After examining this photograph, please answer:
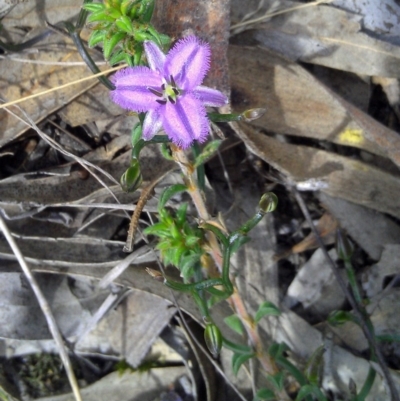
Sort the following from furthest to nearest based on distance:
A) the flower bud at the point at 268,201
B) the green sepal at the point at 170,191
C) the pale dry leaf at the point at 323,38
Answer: the pale dry leaf at the point at 323,38
the green sepal at the point at 170,191
the flower bud at the point at 268,201

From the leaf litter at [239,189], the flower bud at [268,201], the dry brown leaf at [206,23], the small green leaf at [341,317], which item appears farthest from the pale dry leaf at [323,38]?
the small green leaf at [341,317]

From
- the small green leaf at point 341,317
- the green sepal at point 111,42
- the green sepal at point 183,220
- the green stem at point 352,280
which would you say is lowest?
the small green leaf at point 341,317

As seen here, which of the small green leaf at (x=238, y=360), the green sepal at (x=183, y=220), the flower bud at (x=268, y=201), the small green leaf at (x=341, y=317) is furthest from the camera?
the small green leaf at (x=341, y=317)

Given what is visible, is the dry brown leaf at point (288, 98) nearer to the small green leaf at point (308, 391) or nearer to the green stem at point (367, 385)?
the green stem at point (367, 385)

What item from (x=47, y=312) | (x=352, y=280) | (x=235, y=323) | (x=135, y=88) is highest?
(x=135, y=88)

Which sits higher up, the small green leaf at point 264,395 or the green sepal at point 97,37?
the green sepal at point 97,37

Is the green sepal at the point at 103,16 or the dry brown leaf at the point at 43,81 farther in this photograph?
the dry brown leaf at the point at 43,81

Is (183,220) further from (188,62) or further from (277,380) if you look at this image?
(277,380)

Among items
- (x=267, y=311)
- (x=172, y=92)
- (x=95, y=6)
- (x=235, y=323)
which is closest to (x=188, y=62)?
(x=172, y=92)
